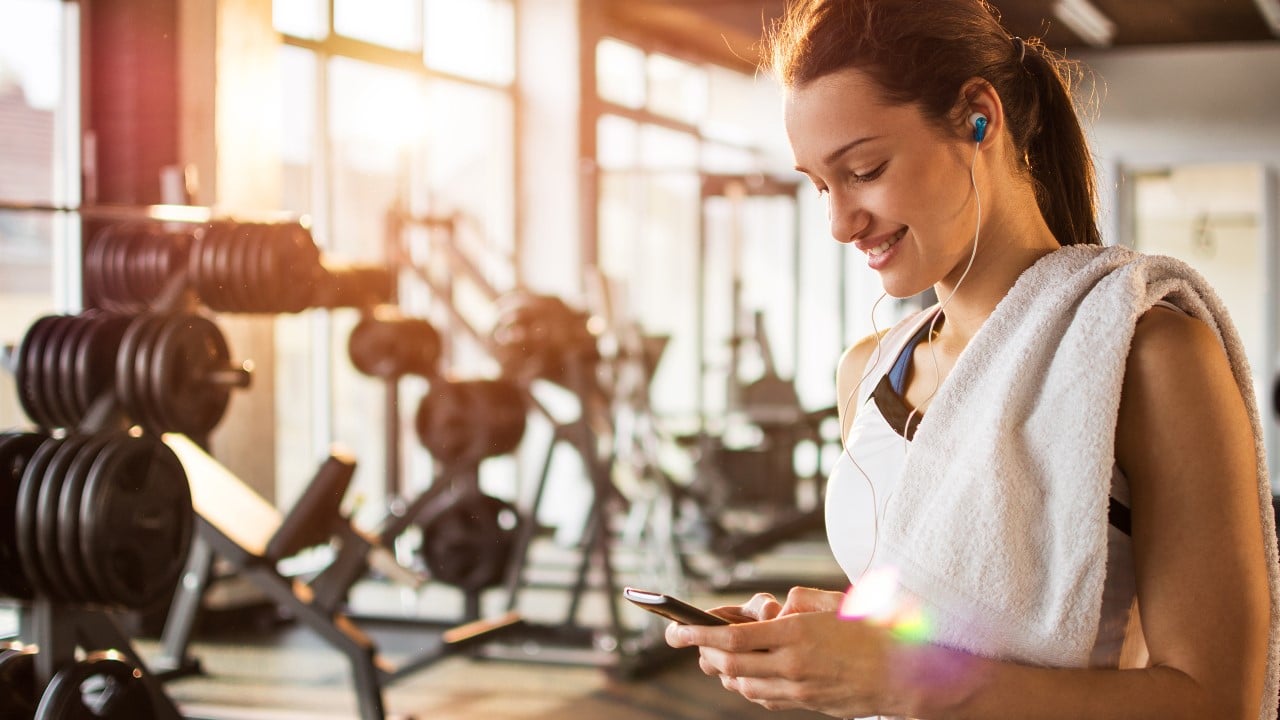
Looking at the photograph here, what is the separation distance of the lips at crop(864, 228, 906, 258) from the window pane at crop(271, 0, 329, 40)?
14.1ft

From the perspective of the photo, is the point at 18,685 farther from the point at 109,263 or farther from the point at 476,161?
the point at 476,161

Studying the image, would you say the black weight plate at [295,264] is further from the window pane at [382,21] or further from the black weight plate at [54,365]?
the window pane at [382,21]

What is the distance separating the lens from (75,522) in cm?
228

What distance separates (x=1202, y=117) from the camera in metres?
6.04

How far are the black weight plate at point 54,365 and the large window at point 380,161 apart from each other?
199 centimetres

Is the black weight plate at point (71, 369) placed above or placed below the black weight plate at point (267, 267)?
below

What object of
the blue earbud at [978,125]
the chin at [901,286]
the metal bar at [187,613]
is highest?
the blue earbud at [978,125]

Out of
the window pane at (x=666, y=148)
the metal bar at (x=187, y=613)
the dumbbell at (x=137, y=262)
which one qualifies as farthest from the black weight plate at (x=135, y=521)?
the window pane at (x=666, y=148)

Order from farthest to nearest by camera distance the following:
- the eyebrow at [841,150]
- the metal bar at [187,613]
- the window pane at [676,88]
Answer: the window pane at [676,88], the metal bar at [187,613], the eyebrow at [841,150]

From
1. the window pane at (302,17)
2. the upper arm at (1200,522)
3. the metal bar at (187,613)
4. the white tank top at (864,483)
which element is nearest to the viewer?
the upper arm at (1200,522)

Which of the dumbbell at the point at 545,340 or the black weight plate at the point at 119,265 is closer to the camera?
the black weight plate at the point at 119,265

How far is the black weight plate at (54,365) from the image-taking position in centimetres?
295

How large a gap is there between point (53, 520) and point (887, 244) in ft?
6.20

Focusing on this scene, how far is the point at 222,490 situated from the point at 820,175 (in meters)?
2.84
